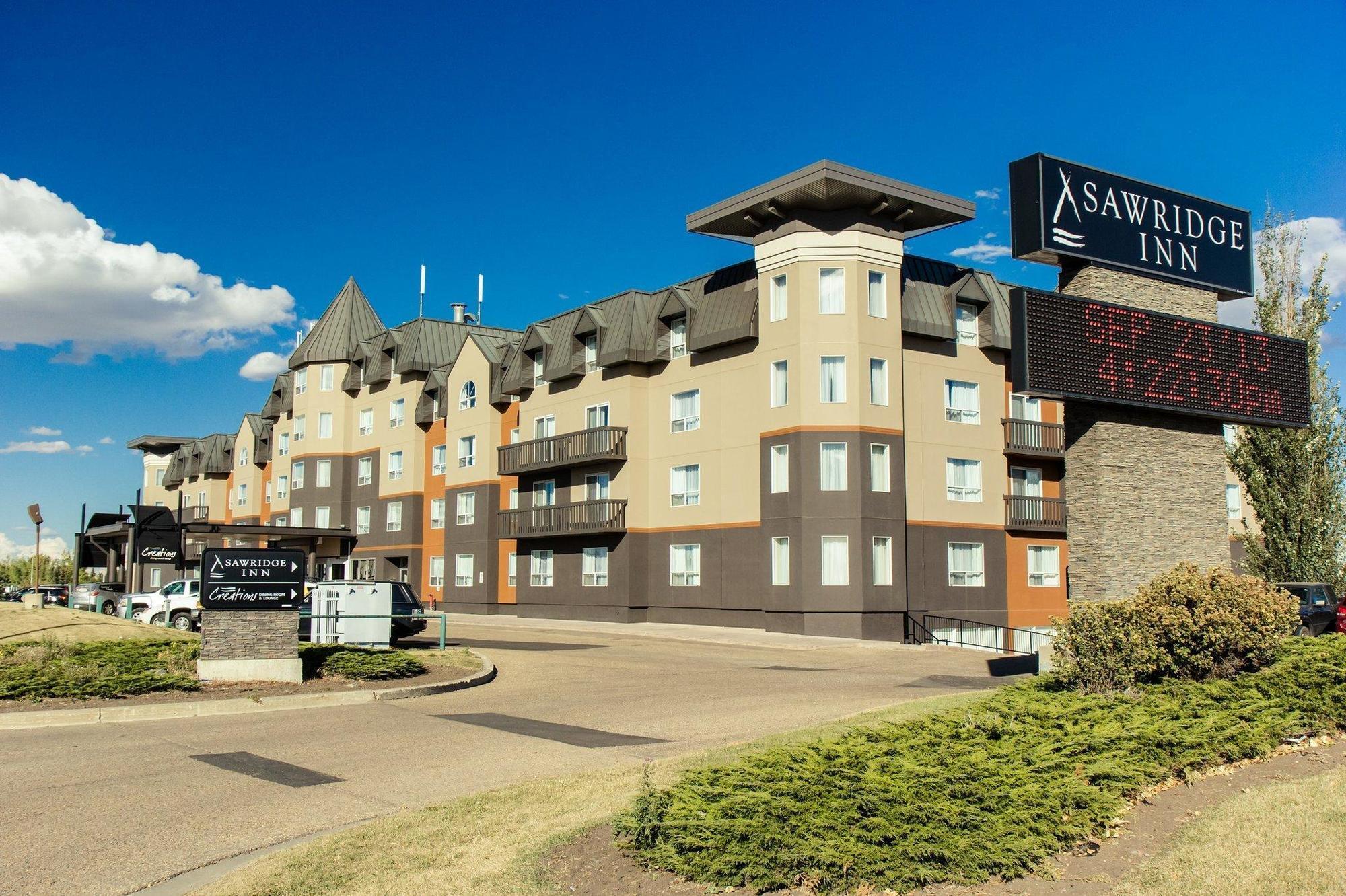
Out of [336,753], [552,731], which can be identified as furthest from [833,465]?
[336,753]

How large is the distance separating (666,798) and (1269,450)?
2810cm

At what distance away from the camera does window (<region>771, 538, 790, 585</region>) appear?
36031 mm

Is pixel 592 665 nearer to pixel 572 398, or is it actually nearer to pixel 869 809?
pixel 869 809

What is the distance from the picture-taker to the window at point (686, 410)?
40531 mm

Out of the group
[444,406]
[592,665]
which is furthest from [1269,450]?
[444,406]

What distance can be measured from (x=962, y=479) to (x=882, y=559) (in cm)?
499

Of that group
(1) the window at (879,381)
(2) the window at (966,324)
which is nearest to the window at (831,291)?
(1) the window at (879,381)

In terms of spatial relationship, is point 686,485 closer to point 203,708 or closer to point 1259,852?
point 203,708

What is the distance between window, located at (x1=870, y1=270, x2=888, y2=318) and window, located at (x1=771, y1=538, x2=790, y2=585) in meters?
7.81

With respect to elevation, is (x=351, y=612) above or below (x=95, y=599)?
above

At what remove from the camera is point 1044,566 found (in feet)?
131

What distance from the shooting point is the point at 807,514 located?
3544 cm

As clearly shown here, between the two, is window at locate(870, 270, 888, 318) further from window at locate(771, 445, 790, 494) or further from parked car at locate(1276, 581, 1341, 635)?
parked car at locate(1276, 581, 1341, 635)

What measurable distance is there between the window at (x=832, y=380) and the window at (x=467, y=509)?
70.4 feet
